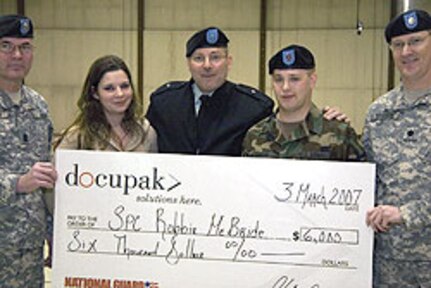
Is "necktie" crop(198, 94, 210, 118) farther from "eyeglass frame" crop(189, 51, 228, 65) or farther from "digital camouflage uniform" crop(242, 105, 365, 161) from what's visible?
"digital camouflage uniform" crop(242, 105, 365, 161)

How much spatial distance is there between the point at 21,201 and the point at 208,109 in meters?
0.98

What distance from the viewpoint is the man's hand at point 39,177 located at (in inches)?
93.4

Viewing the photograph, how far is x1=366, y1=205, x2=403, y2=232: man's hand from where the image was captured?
2252mm

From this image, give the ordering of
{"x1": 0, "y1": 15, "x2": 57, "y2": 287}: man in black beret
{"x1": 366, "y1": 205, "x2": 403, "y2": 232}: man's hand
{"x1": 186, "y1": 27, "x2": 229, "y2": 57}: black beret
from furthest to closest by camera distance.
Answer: {"x1": 186, "y1": 27, "x2": 229, "y2": 57}: black beret
{"x1": 0, "y1": 15, "x2": 57, "y2": 287}: man in black beret
{"x1": 366, "y1": 205, "x2": 403, "y2": 232}: man's hand

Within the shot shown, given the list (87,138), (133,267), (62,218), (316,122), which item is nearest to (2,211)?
(62,218)

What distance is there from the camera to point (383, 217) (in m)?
2.25

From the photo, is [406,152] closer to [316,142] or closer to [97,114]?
[316,142]

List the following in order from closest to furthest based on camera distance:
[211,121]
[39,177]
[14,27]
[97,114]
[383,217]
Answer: [383,217], [39,177], [14,27], [97,114], [211,121]

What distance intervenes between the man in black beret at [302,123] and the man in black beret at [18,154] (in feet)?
3.65

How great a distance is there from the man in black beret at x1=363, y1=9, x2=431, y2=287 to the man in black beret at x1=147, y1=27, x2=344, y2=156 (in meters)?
0.60

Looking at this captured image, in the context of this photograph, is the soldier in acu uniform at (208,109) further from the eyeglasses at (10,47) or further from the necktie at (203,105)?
the eyeglasses at (10,47)

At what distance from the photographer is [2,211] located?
2553 mm

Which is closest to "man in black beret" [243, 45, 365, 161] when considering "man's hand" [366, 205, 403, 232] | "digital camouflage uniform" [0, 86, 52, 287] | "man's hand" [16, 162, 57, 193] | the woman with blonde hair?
"man's hand" [366, 205, 403, 232]

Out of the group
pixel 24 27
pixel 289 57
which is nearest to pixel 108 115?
pixel 24 27
